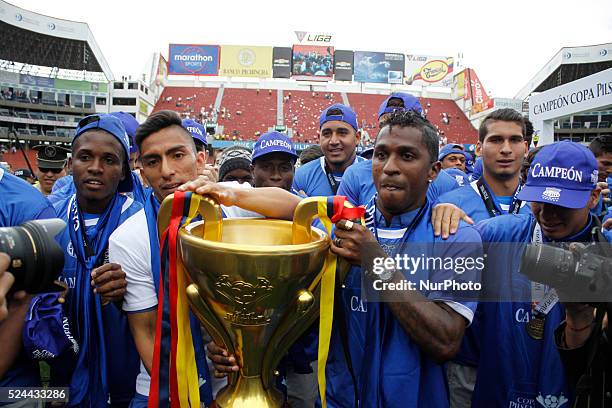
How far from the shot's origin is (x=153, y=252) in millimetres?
1616

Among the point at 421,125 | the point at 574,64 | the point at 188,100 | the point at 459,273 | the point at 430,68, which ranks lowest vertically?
the point at 459,273

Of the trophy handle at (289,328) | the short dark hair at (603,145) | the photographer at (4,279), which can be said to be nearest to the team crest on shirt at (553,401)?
the trophy handle at (289,328)

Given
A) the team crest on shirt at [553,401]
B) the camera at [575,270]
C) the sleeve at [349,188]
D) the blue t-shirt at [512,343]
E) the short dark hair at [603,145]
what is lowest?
the team crest on shirt at [553,401]

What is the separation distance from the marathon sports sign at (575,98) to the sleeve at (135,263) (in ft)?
25.1

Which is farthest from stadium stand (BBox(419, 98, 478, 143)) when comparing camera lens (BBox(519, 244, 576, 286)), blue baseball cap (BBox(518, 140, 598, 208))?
camera lens (BBox(519, 244, 576, 286))

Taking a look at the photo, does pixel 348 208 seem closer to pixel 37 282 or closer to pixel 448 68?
pixel 37 282

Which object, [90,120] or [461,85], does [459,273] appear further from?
[461,85]

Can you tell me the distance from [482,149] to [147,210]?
2.09 meters

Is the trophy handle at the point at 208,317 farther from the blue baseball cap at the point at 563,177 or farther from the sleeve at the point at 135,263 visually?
the blue baseball cap at the point at 563,177

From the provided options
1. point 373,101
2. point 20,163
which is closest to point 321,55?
point 373,101

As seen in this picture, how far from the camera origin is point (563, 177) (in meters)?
1.60

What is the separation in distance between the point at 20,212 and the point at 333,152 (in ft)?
8.57

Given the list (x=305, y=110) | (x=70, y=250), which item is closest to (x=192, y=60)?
(x=305, y=110)

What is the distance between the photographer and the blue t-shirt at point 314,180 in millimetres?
3734
